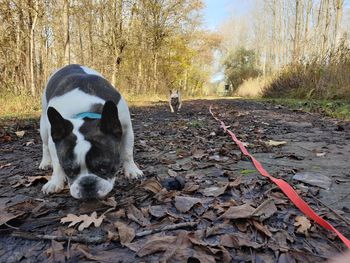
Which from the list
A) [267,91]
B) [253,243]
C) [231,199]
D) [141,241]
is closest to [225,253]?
[253,243]

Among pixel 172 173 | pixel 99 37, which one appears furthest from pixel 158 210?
pixel 99 37

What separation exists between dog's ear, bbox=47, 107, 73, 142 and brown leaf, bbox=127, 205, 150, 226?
0.77 m

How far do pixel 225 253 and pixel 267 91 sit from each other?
64.8ft

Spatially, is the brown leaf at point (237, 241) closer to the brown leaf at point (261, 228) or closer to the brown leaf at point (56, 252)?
the brown leaf at point (261, 228)

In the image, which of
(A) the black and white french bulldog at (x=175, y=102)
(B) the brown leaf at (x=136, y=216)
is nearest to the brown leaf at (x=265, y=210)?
(B) the brown leaf at (x=136, y=216)

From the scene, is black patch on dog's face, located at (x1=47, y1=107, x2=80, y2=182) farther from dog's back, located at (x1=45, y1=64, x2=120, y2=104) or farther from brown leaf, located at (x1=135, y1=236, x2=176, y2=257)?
brown leaf, located at (x1=135, y1=236, x2=176, y2=257)

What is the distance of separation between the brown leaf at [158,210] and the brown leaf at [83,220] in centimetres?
32

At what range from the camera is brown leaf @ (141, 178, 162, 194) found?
2.53 metres

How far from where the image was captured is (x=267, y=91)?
801 inches

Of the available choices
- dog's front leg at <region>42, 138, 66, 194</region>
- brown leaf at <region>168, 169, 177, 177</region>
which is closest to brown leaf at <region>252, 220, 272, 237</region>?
brown leaf at <region>168, 169, 177, 177</region>

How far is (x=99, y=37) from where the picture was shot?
76.4 feet

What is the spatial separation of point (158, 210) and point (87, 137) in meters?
0.75

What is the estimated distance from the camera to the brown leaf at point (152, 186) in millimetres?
2531

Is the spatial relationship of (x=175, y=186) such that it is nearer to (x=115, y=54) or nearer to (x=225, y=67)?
(x=115, y=54)
